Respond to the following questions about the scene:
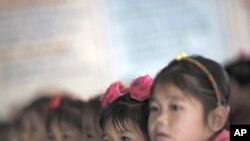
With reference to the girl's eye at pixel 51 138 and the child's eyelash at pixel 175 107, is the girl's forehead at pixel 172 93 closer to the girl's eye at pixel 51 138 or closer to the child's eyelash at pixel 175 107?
the child's eyelash at pixel 175 107

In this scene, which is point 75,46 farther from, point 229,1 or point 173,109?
point 173,109

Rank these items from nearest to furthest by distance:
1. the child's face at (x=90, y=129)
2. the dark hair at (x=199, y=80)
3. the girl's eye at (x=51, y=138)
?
the dark hair at (x=199, y=80), the child's face at (x=90, y=129), the girl's eye at (x=51, y=138)

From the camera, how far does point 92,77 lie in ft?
4.13

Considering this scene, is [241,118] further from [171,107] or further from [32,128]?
[32,128]

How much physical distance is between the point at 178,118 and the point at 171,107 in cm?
2

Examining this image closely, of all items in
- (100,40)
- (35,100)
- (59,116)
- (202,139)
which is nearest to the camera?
(202,139)

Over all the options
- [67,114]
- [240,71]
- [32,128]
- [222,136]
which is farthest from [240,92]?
[32,128]

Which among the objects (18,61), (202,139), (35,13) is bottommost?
(202,139)

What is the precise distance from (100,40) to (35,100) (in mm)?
253

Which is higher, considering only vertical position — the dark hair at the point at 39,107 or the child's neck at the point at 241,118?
the dark hair at the point at 39,107

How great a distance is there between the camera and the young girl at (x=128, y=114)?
2.50 feet

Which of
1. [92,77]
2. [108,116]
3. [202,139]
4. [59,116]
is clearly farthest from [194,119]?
[92,77]

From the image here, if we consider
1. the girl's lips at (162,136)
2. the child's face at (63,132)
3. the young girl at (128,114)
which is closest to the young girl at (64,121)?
the child's face at (63,132)

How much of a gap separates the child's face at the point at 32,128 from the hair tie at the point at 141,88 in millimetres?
275
